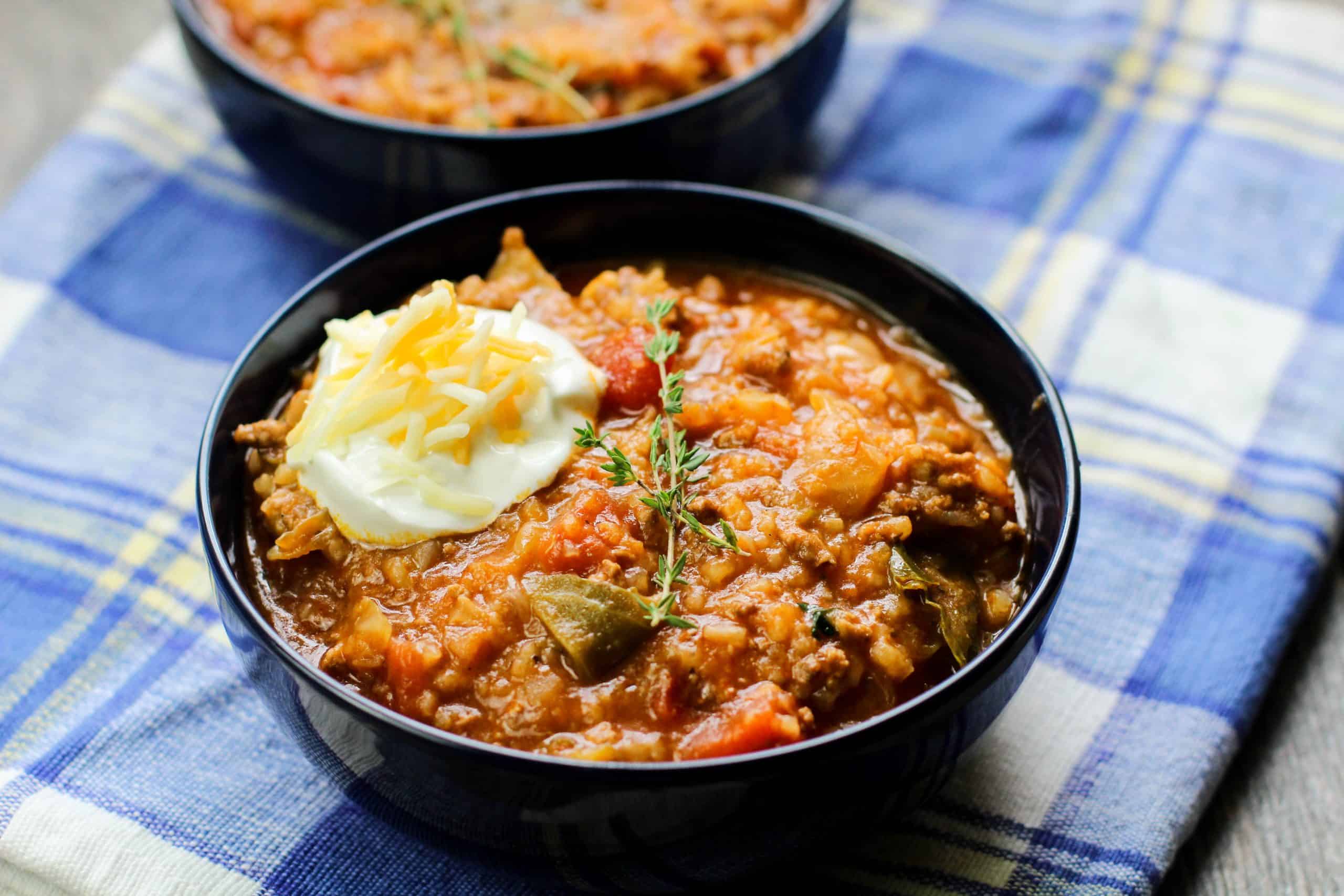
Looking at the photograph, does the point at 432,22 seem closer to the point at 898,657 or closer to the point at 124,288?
the point at 124,288

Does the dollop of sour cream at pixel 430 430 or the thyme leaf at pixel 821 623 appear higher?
the dollop of sour cream at pixel 430 430

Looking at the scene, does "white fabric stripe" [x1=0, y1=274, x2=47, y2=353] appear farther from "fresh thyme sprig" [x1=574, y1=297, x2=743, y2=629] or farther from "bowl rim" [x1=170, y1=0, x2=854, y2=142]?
"fresh thyme sprig" [x1=574, y1=297, x2=743, y2=629]

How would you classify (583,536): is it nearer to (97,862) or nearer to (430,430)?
(430,430)

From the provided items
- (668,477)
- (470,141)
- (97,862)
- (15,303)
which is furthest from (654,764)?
(15,303)

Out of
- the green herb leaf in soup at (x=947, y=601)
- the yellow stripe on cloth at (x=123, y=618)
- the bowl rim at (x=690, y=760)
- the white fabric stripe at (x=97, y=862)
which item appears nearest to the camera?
the bowl rim at (x=690, y=760)

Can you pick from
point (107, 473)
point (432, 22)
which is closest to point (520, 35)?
point (432, 22)

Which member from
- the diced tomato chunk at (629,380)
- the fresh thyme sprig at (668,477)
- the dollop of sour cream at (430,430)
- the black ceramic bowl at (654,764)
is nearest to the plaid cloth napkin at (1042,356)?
the black ceramic bowl at (654,764)

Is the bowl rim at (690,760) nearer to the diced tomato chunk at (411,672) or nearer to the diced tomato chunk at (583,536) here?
the diced tomato chunk at (411,672)

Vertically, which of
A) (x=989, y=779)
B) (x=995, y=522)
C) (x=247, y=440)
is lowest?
(x=989, y=779)
